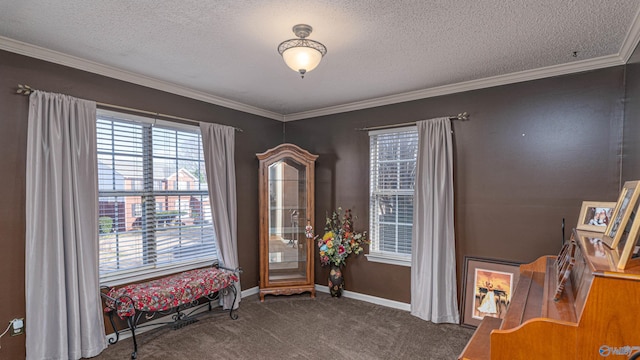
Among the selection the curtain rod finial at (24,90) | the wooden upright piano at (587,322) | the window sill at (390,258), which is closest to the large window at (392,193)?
the window sill at (390,258)

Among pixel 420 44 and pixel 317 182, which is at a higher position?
pixel 420 44

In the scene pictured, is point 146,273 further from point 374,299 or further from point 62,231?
point 374,299

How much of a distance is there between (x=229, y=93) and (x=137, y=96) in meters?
0.97

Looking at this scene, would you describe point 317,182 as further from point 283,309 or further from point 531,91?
point 531,91

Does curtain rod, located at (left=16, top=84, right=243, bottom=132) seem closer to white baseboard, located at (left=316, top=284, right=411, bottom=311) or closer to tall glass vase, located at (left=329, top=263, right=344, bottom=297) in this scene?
tall glass vase, located at (left=329, top=263, right=344, bottom=297)

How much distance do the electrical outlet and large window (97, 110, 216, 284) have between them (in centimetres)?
60

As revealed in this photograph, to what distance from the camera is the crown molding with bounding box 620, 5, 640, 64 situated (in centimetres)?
212

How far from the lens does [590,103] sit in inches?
111

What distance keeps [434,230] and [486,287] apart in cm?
75

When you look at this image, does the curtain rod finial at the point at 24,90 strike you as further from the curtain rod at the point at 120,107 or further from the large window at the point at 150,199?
the large window at the point at 150,199

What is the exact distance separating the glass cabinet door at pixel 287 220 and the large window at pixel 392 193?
94 centimetres

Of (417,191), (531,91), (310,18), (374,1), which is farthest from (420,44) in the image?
(417,191)

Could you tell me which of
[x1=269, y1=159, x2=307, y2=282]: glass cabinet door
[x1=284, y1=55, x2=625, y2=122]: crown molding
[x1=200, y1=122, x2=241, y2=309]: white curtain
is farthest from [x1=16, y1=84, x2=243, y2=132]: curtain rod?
[x1=284, y1=55, x2=625, y2=122]: crown molding

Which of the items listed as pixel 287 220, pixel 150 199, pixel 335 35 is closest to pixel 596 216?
pixel 335 35
